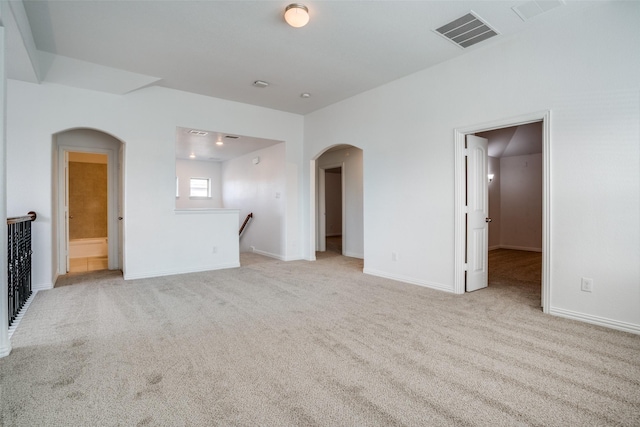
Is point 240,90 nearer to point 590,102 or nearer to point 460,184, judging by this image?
point 460,184

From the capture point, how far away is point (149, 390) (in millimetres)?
1902

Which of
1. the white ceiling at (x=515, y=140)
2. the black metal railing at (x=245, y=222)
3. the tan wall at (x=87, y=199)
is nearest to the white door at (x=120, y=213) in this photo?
the black metal railing at (x=245, y=222)

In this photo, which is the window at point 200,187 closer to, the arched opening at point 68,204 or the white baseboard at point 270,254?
the arched opening at point 68,204

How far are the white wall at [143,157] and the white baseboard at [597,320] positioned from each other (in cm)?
444

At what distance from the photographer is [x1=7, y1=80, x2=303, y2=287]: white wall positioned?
163 inches

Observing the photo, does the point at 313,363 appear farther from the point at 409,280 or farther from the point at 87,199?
the point at 87,199

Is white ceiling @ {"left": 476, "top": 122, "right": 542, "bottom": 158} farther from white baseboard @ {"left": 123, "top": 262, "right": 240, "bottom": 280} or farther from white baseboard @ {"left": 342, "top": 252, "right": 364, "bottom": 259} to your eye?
white baseboard @ {"left": 123, "top": 262, "right": 240, "bottom": 280}

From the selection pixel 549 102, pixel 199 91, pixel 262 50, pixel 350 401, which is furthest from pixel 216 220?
pixel 549 102

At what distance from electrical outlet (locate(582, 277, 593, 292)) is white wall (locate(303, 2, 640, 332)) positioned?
2.0 inches

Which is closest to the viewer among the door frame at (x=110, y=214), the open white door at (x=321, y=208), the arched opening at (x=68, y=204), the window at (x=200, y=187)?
the arched opening at (x=68, y=204)

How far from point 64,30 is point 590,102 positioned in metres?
5.19

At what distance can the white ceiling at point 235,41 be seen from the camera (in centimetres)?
297

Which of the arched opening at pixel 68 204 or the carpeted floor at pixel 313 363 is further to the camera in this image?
the arched opening at pixel 68 204

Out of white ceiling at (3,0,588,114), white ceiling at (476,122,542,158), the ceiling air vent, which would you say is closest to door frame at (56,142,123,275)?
white ceiling at (3,0,588,114)
